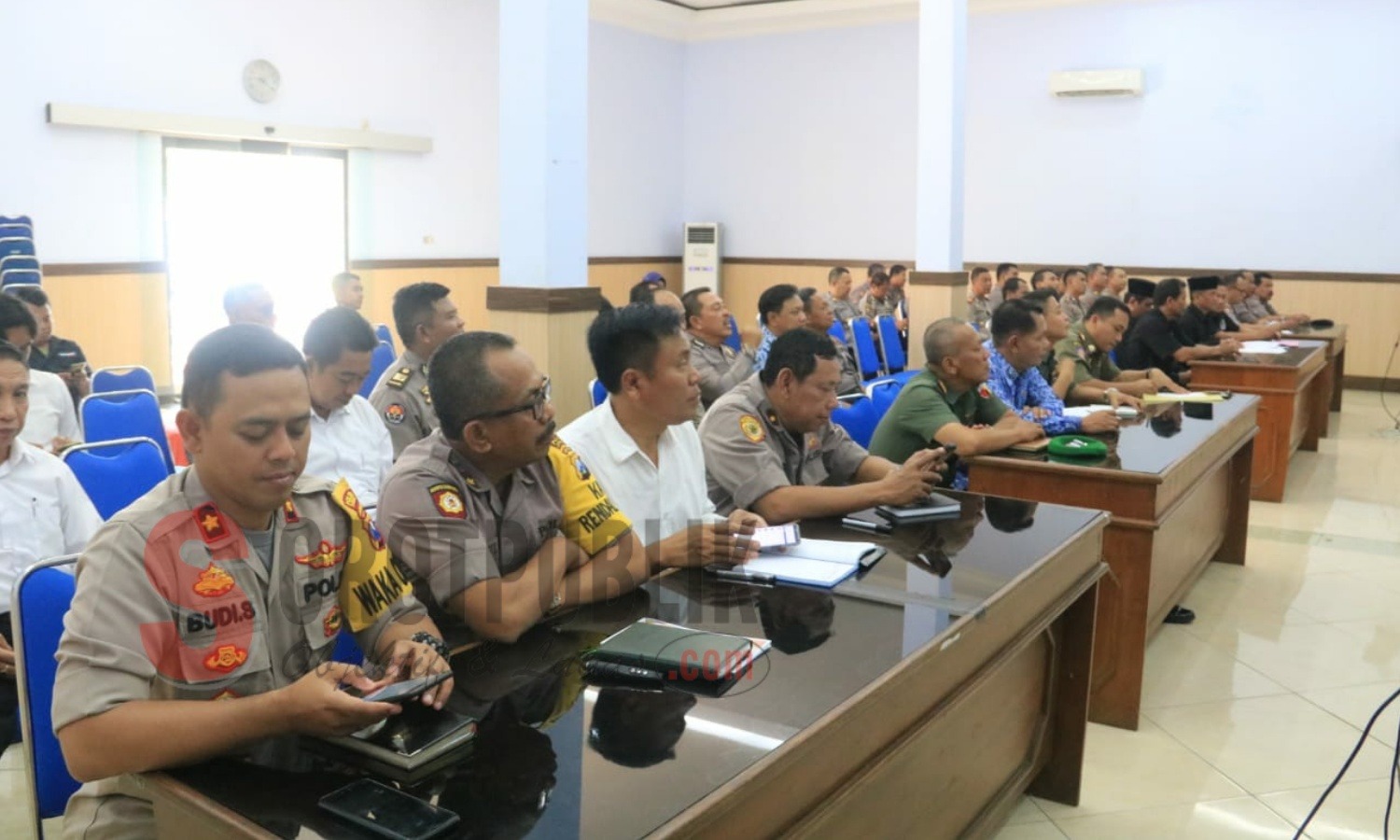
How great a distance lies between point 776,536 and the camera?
7.36ft

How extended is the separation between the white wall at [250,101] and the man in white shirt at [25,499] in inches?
234

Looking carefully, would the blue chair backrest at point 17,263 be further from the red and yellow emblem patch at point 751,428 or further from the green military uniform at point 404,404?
the red and yellow emblem patch at point 751,428

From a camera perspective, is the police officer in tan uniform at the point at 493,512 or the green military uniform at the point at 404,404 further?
the green military uniform at the point at 404,404

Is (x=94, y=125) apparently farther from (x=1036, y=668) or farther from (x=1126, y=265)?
(x=1126, y=265)

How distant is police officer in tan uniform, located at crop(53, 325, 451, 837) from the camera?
128 centimetres

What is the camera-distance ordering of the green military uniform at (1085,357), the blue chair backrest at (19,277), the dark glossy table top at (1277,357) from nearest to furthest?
the green military uniform at (1085,357) → the dark glossy table top at (1277,357) → the blue chair backrest at (19,277)

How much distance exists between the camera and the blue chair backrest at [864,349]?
24.2 feet

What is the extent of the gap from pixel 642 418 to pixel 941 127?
18.0 feet

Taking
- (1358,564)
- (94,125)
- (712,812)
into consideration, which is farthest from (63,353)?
(1358,564)

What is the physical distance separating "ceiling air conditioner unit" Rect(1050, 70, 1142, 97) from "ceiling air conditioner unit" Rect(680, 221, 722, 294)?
427 cm

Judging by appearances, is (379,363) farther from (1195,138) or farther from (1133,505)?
(1195,138)

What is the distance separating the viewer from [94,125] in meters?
7.68

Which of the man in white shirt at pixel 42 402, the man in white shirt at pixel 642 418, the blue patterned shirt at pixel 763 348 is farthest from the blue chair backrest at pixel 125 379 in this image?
the man in white shirt at pixel 642 418

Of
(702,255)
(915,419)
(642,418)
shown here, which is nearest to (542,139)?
(915,419)
